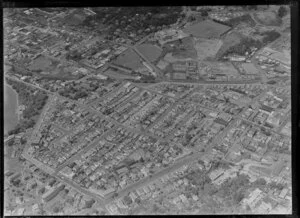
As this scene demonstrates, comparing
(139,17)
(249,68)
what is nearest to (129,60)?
(139,17)

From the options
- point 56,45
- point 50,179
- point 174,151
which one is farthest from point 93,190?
point 56,45

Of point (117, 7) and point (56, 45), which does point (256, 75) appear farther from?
point (56, 45)

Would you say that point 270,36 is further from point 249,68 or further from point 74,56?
point 74,56

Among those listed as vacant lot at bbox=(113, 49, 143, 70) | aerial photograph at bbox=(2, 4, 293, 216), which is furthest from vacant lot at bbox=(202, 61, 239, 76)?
vacant lot at bbox=(113, 49, 143, 70)

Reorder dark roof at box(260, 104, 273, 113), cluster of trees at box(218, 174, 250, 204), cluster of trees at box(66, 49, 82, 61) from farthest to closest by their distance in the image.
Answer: cluster of trees at box(66, 49, 82, 61), dark roof at box(260, 104, 273, 113), cluster of trees at box(218, 174, 250, 204)

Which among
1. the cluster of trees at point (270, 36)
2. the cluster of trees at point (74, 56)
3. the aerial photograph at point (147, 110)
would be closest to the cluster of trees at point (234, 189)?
the aerial photograph at point (147, 110)

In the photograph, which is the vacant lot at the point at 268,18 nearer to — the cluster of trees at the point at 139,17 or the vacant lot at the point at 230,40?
the vacant lot at the point at 230,40

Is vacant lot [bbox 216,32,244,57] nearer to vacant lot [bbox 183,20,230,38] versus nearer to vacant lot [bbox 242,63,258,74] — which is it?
vacant lot [bbox 183,20,230,38]
